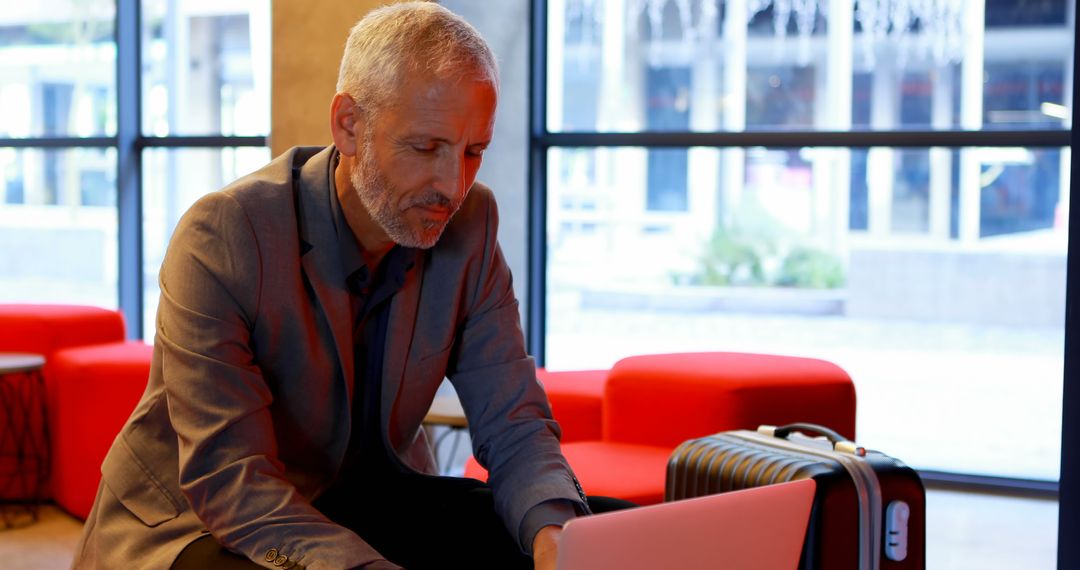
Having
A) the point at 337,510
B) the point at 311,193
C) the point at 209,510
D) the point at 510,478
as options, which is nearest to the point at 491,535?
the point at 510,478

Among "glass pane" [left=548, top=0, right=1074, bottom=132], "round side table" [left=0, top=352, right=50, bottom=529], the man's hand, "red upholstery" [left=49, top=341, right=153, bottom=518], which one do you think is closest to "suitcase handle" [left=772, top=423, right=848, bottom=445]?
the man's hand

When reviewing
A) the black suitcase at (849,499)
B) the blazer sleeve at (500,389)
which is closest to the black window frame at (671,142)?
the black suitcase at (849,499)

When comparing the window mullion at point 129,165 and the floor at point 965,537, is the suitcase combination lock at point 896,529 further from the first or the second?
the window mullion at point 129,165

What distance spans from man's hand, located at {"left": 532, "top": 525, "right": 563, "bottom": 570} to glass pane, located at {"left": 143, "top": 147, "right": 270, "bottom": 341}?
420cm

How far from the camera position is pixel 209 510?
1.53 meters

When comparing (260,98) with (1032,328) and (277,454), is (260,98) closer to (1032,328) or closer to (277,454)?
(1032,328)

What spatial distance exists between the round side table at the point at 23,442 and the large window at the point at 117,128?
1.63 metres

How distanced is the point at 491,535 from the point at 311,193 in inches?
21.0

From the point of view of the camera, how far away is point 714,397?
320 centimetres

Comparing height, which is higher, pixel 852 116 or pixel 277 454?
pixel 852 116

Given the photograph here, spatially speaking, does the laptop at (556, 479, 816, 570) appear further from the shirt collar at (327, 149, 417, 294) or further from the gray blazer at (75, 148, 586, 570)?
the shirt collar at (327, 149, 417, 294)

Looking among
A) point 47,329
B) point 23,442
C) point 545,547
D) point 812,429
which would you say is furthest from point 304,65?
point 545,547

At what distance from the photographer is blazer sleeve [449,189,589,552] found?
5.63 feet

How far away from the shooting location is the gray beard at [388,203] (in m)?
1.61
